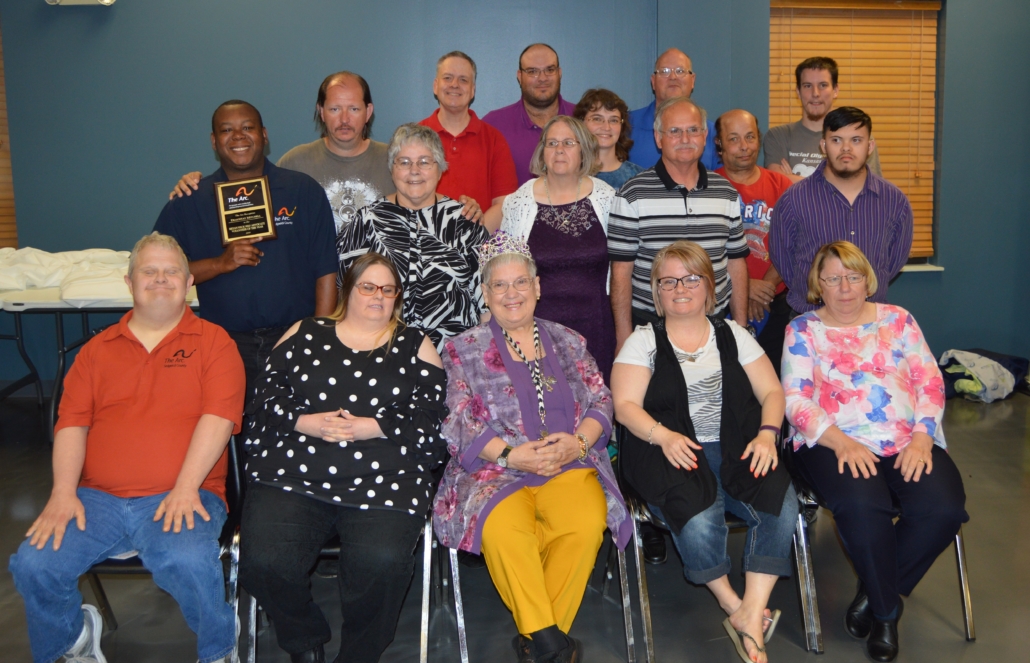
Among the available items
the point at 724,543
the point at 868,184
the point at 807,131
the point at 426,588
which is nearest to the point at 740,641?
the point at 724,543

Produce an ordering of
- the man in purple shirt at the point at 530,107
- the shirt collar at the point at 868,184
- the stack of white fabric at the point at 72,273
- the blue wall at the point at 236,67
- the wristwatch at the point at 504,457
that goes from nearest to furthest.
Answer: the wristwatch at the point at 504,457
the shirt collar at the point at 868,184
the man in purple shirt at the point at 530,107
the stack of white fabric at the point at 72,273
the blue wall at the point at 236,67

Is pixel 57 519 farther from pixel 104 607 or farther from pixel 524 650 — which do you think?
pixel 524 650

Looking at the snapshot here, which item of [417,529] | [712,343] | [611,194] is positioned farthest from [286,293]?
[712,343]

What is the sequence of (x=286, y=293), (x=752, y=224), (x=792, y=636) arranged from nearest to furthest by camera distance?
(x=792, y=636), (x=286, y=293), (x=752, y=224)

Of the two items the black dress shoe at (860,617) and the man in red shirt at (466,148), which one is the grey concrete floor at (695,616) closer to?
the black dress shoe at (860,617)

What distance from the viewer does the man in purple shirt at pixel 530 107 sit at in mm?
4207

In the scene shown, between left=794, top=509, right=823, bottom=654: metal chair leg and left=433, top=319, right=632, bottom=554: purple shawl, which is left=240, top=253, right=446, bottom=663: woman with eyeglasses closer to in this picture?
left=433, top=319, right=632, bottom=554: purple shawl

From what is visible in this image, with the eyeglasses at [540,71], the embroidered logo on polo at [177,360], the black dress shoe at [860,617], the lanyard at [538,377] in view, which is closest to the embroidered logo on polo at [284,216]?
the embroidered logo on polo at [177,360]

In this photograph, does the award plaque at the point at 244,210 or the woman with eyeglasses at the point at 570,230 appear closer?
the award plaque at the point at 244,210

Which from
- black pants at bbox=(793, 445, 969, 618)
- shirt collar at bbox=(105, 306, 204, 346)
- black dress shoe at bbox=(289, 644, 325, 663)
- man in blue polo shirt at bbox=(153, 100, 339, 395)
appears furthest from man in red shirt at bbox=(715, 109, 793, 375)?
shirt collar at bbox=(105, 306, 204, 346)

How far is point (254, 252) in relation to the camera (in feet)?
10.1

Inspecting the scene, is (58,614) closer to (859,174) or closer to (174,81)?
(859,174)

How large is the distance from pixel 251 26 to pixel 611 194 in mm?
3750

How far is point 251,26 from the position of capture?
5.83 meters
